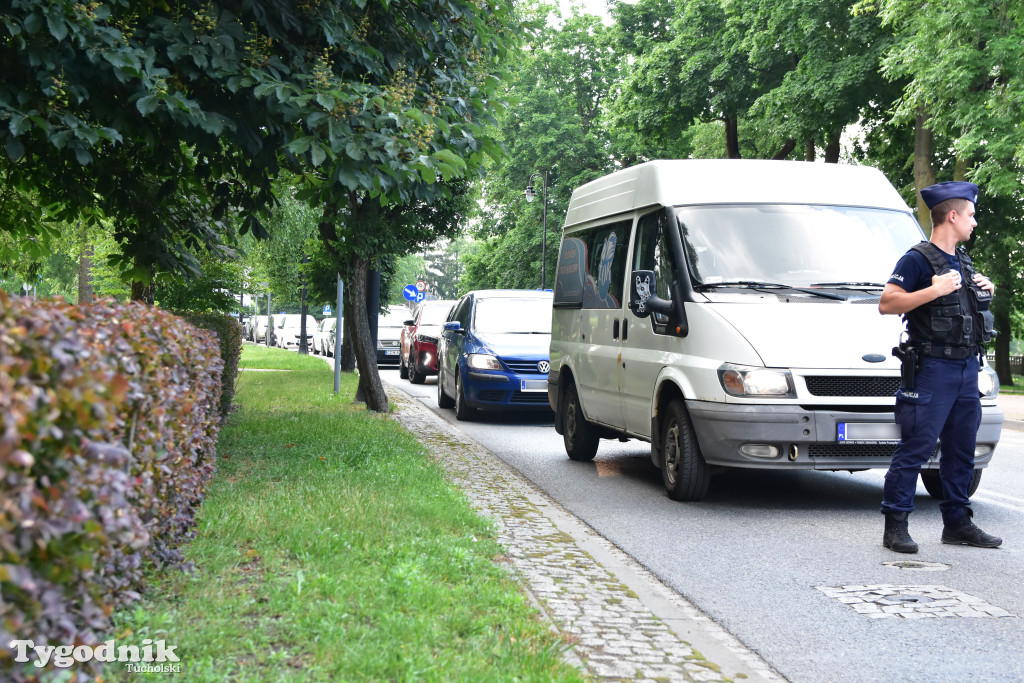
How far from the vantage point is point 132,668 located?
11.3 ft

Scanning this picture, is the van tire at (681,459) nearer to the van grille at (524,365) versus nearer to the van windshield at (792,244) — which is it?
the van windshield at (792,244)

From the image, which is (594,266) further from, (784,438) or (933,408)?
(933,408)

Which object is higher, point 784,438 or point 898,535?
point 784,438

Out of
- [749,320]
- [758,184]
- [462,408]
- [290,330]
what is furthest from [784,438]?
[290,330]

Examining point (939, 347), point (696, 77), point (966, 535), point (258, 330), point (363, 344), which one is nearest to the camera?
point (939, 347)

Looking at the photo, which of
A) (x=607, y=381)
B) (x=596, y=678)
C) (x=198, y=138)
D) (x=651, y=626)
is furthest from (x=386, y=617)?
(x=607, y=381)

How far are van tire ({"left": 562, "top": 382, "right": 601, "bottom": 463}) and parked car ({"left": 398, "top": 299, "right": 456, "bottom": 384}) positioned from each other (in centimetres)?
1237

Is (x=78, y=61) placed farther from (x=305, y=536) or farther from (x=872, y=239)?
(x=872, y=239)

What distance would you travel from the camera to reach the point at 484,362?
1459 centimetres

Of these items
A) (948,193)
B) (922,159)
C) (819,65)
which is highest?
(819,65)

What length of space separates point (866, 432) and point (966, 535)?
3.22 ft

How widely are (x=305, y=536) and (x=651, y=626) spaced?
1.85 metres

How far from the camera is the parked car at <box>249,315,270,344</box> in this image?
73.2 meters

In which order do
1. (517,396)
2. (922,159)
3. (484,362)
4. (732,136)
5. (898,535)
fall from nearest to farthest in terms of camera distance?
1. (898,535)
2. (517,396)
3. (484,362)
4. (922,159)
5. (732,136)
